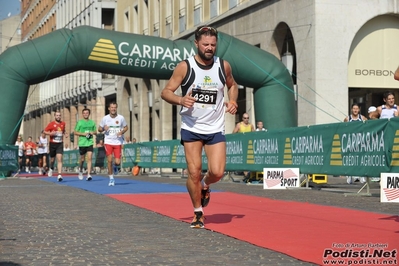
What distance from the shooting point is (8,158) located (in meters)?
27.8

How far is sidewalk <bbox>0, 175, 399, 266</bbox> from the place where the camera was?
6.82 metres

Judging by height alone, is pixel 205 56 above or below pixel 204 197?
above

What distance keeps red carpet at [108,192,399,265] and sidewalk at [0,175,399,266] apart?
0.26 meters

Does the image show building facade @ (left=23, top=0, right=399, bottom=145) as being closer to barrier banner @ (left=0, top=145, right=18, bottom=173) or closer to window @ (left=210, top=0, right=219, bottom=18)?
window @ (left=210, top=0, right=219, bottom=18)

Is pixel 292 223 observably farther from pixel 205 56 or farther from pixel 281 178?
pixel 281 178

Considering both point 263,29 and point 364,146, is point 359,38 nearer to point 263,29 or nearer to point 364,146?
point 263,29

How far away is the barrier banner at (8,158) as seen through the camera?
27.0m

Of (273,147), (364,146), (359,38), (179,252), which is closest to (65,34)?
(273,147)

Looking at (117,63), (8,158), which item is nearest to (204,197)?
(117,63)

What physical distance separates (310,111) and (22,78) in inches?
361

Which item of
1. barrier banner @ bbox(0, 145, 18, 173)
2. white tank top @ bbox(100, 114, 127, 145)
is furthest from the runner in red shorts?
barrier banner @ bbox(0, 145, 18, 173)

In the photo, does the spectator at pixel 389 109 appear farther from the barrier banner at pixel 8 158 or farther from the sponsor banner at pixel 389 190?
the barrier banner at pixel 8 158

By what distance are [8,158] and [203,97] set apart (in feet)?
62.6

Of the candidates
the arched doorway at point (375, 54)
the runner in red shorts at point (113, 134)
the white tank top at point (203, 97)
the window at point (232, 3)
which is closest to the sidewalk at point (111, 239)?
the white tank top at point (203, 97)
